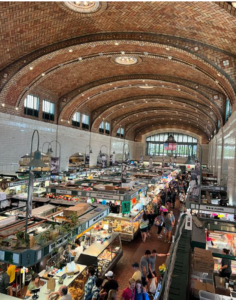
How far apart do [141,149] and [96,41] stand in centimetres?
3585

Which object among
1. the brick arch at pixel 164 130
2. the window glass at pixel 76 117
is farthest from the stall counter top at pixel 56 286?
the brick arch at pixel 164 130

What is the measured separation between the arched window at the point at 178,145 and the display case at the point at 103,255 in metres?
38.5

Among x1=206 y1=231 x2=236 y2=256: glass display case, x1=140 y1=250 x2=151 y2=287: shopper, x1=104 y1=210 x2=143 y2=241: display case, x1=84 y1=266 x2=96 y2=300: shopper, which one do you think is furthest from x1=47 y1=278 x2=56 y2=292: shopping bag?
x1=104 y1=210 x2=143 y2=241: display case

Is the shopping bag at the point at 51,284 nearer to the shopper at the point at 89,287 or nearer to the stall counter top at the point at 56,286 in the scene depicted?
the stall counter top at the point at 56,286

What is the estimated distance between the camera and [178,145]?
1828 inches

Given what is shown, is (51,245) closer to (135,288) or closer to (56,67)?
(135,288)

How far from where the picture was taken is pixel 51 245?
15.3 ft

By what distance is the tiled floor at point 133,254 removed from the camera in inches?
297

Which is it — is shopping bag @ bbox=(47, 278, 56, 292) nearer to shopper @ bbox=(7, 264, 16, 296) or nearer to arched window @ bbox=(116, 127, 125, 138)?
shopper @ bbox=(7, 264, 16, 296)

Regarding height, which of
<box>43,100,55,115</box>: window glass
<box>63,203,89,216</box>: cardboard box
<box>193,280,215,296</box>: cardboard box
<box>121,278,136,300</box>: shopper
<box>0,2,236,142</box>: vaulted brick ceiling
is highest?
<box>0,2,236,142</box>: vaulted brick ceiling

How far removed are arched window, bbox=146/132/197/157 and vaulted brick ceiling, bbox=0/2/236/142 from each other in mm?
26922

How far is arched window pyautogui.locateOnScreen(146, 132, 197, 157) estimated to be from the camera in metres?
45.7

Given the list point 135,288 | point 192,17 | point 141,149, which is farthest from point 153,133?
point 135,288

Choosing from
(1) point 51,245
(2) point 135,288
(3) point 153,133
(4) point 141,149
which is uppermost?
(3) point 153,133
